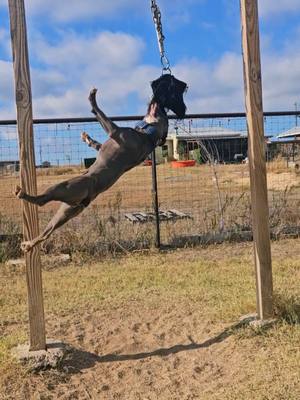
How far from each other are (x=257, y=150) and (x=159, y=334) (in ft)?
5.74

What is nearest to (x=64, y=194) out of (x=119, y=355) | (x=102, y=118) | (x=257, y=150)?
(x=102, y=118)

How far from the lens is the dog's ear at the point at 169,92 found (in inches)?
131

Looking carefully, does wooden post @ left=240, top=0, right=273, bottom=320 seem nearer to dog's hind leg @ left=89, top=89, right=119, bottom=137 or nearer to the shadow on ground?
the shadow on ground

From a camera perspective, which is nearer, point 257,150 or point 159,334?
point 257,150

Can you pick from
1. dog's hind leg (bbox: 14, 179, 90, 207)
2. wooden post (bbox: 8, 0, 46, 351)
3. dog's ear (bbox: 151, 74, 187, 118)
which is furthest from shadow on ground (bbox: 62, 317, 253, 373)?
dog's ear (bbox: 151, 74, 187, 118)

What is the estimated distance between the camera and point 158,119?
330cm

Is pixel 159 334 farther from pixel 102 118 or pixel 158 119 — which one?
pixel 102 118

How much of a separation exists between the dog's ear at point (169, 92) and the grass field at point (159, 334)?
1826 mm

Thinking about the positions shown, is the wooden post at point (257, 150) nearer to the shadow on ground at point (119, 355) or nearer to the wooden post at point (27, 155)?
the shadow on ground at point (119, 355)

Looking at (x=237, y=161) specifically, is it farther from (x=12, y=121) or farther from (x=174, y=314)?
(x=174, y=314)

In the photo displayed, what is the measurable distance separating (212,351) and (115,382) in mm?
842

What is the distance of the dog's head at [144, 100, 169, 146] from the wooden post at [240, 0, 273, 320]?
1245 millimetres

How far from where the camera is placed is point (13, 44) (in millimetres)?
3789

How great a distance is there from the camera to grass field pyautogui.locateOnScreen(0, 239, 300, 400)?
3514mm
